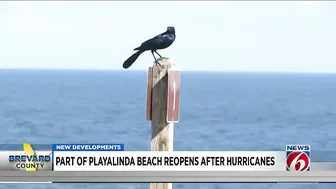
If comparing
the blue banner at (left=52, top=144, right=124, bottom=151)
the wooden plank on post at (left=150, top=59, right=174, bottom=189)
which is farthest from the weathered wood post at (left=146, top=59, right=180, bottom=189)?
the blue banner at (left=52, top=144, right=124, bottom=151)

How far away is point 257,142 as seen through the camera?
67.5 m

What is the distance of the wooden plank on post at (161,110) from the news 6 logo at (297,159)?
1431 mm

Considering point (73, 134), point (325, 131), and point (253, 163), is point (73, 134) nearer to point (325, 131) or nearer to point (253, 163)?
point (325, 131)

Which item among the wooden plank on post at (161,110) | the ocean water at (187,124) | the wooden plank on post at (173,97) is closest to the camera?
the wooden plank on post at (173,97)

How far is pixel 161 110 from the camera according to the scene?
10.5 metres

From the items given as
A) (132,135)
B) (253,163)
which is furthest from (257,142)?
(253,163)

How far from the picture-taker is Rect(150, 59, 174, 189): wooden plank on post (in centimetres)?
1048

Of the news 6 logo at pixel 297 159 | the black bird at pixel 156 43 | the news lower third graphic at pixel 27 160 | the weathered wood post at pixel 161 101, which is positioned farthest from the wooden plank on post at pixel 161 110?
the news 6 logo at pixel 297 159

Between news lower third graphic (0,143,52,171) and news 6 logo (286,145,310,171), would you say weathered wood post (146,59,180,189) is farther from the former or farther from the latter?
news 6 logo (286,145,310,171)

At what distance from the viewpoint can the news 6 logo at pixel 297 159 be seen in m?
10.4

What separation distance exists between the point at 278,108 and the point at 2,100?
3807cm

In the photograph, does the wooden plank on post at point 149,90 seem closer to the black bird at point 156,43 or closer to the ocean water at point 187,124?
the black bird at point 156,43

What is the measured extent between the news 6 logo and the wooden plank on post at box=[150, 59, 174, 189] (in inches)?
56.3

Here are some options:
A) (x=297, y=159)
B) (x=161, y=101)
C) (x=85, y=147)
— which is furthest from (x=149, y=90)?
(x=297, y=159)
